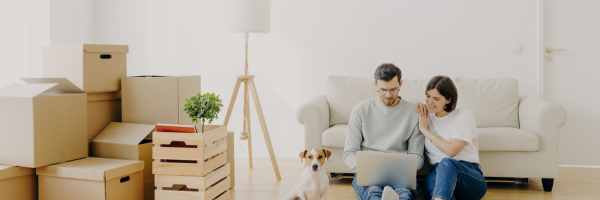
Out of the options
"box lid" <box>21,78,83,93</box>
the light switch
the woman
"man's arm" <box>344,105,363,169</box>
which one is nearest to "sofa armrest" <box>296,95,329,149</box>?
"man's arm" <box>344,105,363,169</box>

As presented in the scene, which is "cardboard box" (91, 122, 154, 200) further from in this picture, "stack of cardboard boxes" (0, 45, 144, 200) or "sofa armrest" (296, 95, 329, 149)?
"sofa armrest" (296, 95, 329, 149)

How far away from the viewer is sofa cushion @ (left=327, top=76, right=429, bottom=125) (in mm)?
3018

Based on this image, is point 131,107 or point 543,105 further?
point 543,105

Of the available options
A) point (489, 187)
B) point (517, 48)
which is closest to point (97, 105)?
point (489, 187)

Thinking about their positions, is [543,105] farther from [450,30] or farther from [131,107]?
[131,107]

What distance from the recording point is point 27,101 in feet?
6.26

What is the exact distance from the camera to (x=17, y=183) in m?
1.97

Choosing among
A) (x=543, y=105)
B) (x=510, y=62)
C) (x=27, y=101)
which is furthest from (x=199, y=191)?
(x=510, y=62)

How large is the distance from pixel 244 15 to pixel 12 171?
1.63 metres

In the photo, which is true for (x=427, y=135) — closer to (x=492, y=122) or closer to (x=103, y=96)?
(x=492, y=122)

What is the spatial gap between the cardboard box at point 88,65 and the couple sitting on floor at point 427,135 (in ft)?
4.59

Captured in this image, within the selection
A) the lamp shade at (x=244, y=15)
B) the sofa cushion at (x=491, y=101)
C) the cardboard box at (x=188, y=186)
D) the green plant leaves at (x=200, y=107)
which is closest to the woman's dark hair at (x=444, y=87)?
the sofa cushion at (x=491, y=101)

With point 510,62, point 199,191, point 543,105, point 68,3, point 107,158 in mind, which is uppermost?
point 68,3

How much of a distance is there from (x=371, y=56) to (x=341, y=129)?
1009mm
